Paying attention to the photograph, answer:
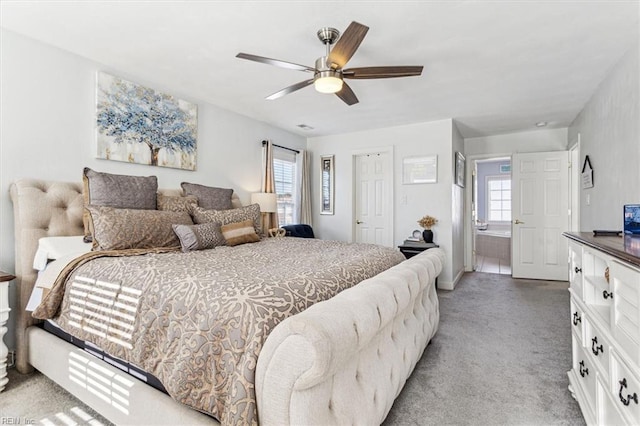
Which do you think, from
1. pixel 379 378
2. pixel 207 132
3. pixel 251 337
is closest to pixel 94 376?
pixel 251 337

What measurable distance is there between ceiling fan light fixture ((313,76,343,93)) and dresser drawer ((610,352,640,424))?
207cm

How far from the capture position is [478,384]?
204 centimetres

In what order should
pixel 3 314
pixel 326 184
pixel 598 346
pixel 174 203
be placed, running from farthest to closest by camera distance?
pixel 326 184
pixel 174 203
pixel 3 314
pixel 598 346

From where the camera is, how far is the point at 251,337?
1081 mm

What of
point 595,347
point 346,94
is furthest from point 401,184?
point 595,347

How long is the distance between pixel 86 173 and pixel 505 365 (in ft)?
11.3

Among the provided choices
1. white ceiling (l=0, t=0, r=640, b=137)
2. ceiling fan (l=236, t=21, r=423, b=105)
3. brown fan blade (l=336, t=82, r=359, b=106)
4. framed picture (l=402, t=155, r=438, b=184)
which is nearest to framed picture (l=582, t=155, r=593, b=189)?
white ceiling (l=0, t=0, r=640, b=137)

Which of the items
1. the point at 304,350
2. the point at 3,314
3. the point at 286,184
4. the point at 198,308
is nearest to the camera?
the point at 304,350

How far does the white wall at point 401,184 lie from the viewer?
4547mm

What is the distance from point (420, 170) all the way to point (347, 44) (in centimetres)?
308

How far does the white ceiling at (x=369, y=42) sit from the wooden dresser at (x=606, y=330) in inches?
60.2

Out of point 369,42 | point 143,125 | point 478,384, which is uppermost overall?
point 369,42

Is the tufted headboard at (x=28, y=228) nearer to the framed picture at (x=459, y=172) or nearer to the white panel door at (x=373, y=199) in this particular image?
the white panel door at (x=373, y=199)

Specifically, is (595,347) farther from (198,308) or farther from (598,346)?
(198,308)
